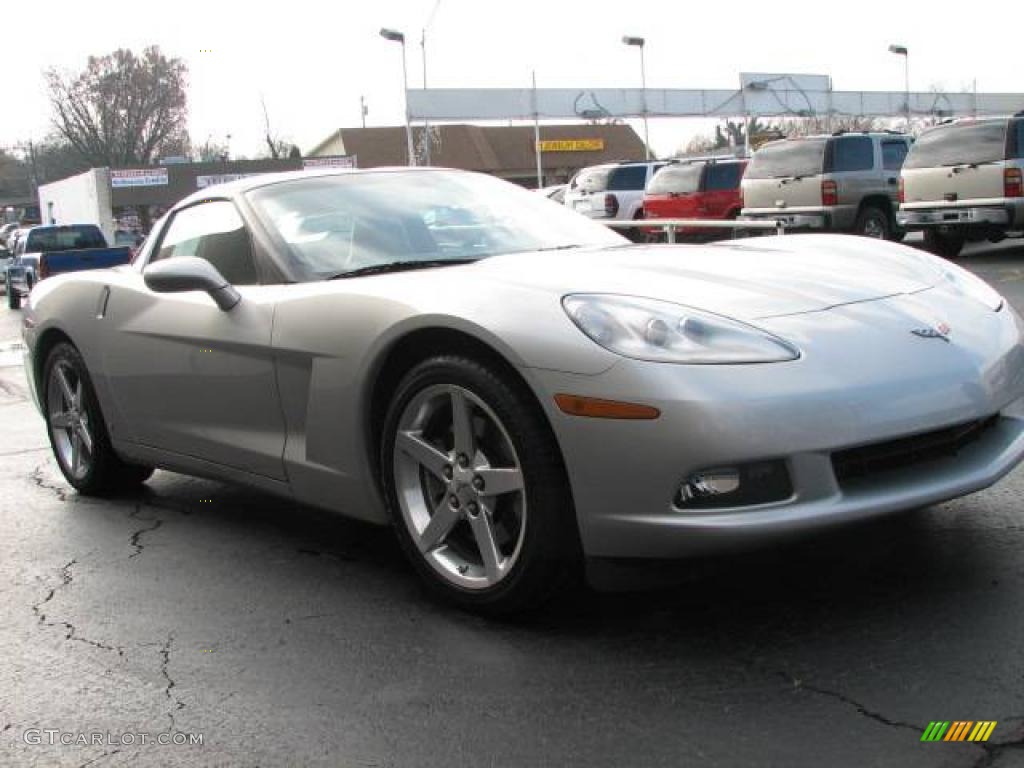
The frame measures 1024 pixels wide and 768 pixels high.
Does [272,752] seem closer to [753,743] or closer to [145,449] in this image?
[753,743]

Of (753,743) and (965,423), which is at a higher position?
(965,423)

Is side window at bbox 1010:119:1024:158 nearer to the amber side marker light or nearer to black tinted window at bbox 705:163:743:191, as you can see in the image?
black tinted window at bbox 705:163:743:191

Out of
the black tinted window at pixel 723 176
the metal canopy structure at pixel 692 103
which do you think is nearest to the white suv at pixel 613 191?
the black tinted window at pixel 723 176

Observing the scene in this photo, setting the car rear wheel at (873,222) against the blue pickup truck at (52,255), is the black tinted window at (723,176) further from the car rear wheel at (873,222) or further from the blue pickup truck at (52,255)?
the blue pickup truck at (52,255)

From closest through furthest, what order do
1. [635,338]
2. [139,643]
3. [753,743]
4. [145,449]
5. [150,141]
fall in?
1. [753,743]
2. [635,338]
3. [139,643]
4. [145,449]
5. [150,141]

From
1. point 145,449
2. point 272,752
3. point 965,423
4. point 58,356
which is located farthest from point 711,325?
point 58,356

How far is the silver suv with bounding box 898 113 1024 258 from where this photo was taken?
14.1 metres

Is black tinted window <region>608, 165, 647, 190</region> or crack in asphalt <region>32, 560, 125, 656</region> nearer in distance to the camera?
crack in asphalt <region>32, 560, 125, 656</region>

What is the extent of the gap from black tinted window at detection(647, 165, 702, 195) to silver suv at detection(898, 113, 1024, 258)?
526 centimetres

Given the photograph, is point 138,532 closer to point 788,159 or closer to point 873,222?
point 788,159

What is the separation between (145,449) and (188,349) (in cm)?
67

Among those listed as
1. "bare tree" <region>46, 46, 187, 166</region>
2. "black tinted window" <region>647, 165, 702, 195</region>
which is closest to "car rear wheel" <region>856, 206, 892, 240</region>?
"black tinted window" <region>647, 165, 702, 195</region>

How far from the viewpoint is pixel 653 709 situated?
2674 mm

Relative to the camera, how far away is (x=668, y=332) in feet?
9.69
